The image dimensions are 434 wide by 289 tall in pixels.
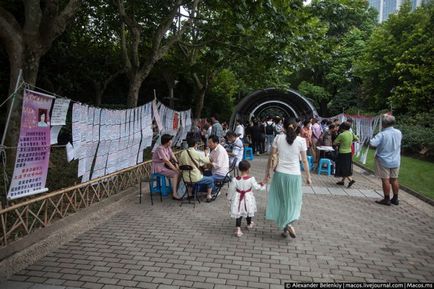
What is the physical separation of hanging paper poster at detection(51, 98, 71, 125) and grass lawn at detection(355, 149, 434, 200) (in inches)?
312

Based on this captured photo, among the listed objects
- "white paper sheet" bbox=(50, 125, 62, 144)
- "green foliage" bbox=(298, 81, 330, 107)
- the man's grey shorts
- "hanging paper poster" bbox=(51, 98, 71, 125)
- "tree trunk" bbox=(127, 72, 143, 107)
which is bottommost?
the man's grey shorts

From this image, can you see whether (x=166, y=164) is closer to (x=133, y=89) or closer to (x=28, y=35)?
Answer: (x=28, y=35)

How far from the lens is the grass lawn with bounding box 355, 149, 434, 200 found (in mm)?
10048

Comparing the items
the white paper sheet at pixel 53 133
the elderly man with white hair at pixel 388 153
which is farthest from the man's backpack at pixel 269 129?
the white paper sheet at pixel 53 133

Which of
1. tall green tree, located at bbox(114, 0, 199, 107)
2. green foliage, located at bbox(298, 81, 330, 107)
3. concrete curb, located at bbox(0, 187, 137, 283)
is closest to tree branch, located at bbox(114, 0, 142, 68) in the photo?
tall green tree, located at bbox(114, 0, 199, 107)

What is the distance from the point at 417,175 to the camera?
40.7 ft

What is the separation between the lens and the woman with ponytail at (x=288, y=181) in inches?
227

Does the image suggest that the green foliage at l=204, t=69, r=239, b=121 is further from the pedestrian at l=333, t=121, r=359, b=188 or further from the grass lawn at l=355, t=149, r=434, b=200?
the pedestrian at l=333, t=121, r=359, b=188

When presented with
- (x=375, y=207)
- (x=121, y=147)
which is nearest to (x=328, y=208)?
(x=375, y=207)

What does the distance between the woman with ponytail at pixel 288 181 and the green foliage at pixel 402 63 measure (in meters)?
18.5

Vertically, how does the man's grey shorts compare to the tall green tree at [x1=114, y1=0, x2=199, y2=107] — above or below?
below

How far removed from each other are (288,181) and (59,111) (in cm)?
359

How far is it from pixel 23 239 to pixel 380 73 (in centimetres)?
2648

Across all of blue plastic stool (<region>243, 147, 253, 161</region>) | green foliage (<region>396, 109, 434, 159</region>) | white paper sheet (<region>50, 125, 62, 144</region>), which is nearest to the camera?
white paper sheet (<region>50, 125, 62, 144</region>)
